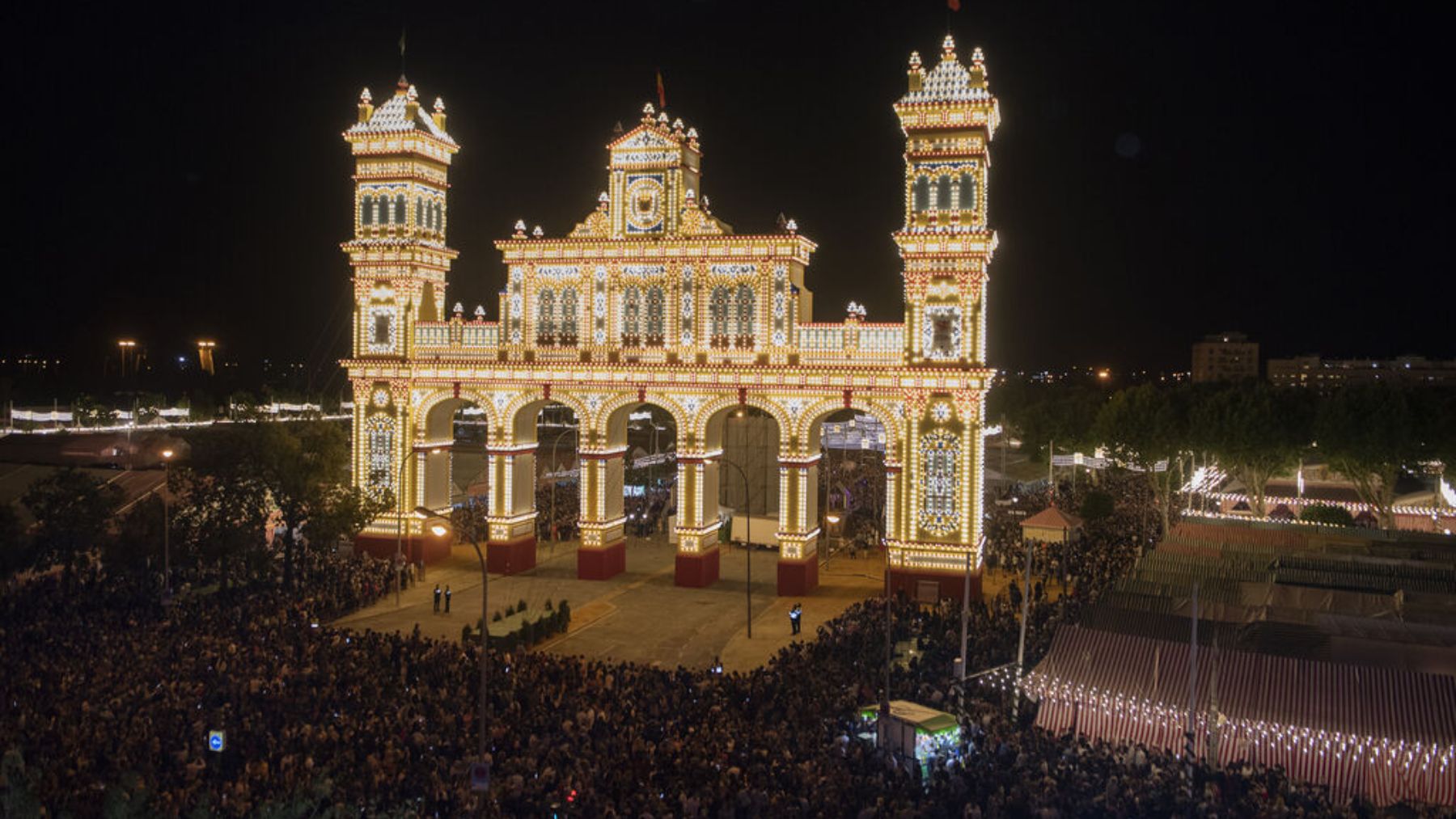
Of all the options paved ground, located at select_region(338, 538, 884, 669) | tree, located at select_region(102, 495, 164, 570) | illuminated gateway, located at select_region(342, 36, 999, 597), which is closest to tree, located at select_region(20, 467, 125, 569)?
tree, located at select_region(102, 495, 164, 570)

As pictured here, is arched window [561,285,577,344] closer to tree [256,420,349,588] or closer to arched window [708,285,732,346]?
arched window [708,285,732,346]

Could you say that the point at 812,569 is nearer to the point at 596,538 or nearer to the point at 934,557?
the point at 934,557

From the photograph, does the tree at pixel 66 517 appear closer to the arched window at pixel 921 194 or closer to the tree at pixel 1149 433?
the arched window at pixel 921 194

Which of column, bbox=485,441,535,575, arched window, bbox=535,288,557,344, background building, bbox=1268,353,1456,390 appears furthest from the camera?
background building, bbox=1268,353,1456,390

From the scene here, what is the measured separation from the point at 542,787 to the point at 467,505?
30.2 m

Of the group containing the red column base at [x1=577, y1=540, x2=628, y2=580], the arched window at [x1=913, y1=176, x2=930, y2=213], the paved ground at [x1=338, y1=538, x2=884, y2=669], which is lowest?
the paved ground at [x1=338, y1=538, x2=884, y2=669]

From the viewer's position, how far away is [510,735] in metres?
18.2

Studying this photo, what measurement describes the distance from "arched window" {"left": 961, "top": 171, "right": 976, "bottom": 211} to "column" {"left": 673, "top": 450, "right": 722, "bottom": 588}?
11.7m

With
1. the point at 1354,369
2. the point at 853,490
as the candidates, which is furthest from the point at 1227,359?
the point at 853,490

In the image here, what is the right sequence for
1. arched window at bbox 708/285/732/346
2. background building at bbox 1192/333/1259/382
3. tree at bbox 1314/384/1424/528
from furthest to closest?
background building at bbox 1192/333/1259/382 < tree at bbox 1314/384/1424/528 < arched window at bbox 708/285/732/346

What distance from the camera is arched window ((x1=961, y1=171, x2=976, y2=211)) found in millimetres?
32688

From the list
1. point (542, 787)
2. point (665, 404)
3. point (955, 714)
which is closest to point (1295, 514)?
point (665, 404)

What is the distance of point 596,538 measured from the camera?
36.9 metres

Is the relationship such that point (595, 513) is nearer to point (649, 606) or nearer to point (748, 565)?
point (649, 606)
